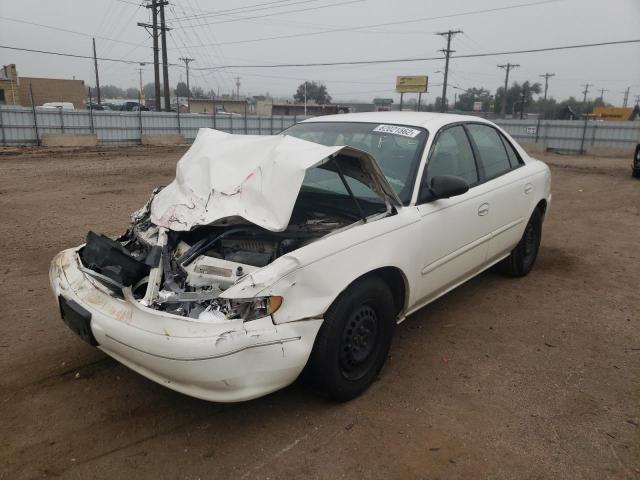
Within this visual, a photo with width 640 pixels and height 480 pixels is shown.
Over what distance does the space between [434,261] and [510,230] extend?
1376 mm

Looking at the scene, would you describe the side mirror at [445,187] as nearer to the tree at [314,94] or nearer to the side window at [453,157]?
the side window at [453,157]

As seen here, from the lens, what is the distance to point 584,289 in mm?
4770

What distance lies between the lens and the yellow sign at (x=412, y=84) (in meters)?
55.8

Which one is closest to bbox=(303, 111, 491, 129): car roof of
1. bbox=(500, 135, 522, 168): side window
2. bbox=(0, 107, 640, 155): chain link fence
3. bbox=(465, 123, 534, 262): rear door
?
bbox=(465, 123, 534, 262): rear door

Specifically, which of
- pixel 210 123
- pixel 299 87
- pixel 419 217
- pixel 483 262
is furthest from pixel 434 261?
Result: pixel 299 87

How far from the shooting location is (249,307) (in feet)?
7.61

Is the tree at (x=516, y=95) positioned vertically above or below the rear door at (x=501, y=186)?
above

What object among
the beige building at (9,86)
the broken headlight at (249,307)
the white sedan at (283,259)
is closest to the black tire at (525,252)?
the white sedan at (283,259)

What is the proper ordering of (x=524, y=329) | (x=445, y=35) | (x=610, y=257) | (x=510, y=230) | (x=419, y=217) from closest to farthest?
(x=419, y=217), (x=524, y=329), (x=510, y=230), (x=610, y=257), (x=445, y=35)

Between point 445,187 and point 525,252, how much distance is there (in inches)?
88.0

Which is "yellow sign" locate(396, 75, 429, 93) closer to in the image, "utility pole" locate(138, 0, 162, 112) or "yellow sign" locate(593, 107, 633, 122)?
"yellow sign" locate(593, 107, 633, 122)

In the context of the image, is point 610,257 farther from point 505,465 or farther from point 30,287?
point 30,287

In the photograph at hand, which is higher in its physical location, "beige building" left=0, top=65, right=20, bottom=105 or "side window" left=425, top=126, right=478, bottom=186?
"beige building" left=0, top=65, right=20, bottom=105

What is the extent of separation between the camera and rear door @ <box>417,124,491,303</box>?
327cm
